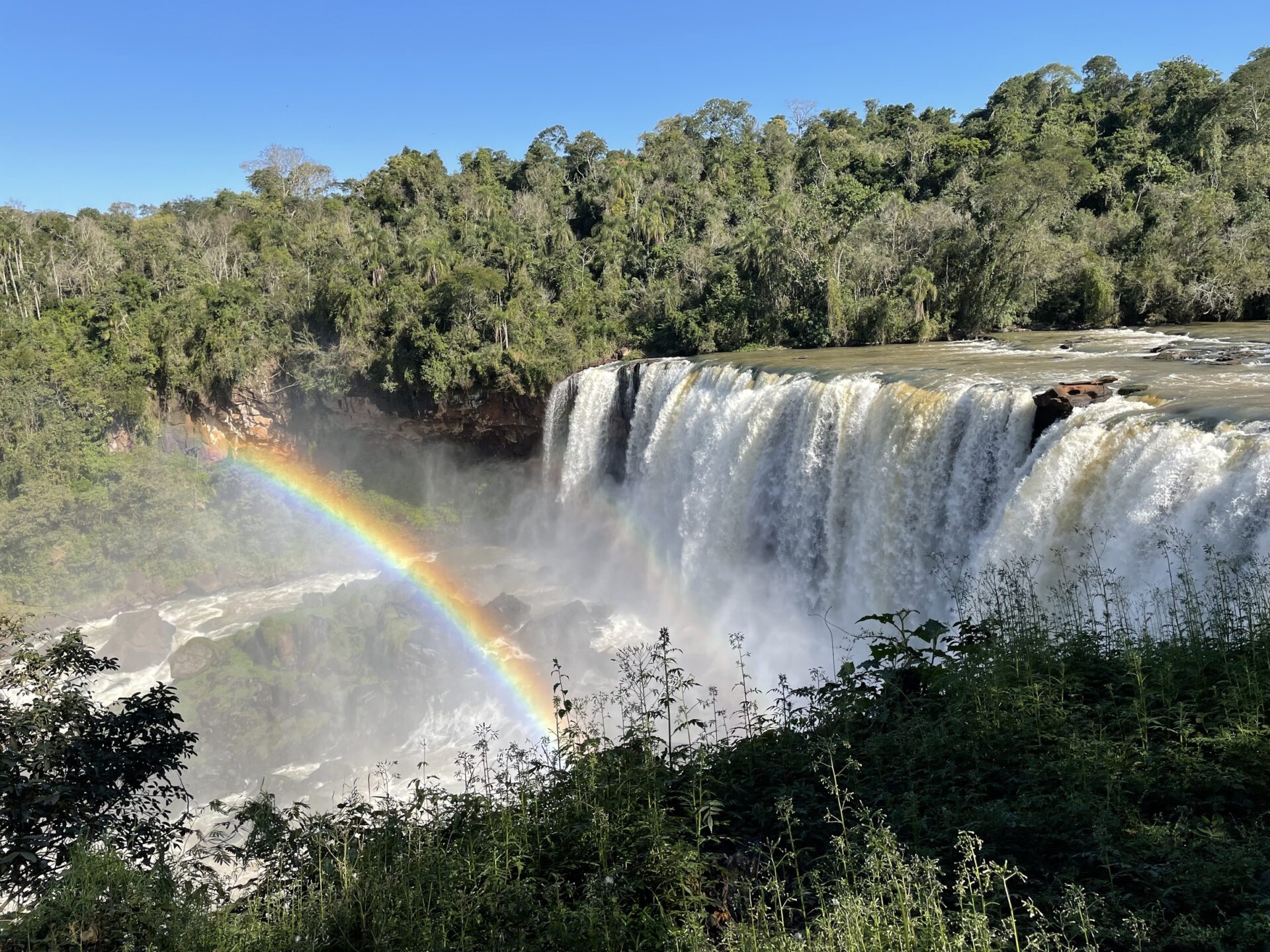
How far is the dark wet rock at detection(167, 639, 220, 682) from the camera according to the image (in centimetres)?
1878

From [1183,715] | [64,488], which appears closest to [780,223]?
[64,488]

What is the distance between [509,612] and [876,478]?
1028 centimetres

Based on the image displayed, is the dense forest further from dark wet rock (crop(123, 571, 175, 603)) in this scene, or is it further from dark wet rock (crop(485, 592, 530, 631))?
dark wet rock (crop(485, 592, 530, 631))

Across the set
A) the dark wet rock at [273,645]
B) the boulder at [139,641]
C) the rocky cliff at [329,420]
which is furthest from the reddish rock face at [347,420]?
the dark wet rock at [273,645]

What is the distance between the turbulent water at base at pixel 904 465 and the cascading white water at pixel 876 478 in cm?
3

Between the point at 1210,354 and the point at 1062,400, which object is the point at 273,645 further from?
the point at 1210,354

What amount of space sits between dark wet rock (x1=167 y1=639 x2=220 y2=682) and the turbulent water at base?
Answer: 10.3m

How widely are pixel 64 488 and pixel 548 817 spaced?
86.7 ft

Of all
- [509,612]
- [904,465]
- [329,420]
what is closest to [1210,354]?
[904,465]

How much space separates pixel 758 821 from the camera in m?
4.24

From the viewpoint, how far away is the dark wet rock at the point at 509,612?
63.0 feet

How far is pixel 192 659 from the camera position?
19.0 metres

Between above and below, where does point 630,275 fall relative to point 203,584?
above

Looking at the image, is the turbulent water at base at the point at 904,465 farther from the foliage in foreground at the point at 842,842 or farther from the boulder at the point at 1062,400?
the foliage in foreground at the point at 842,842
